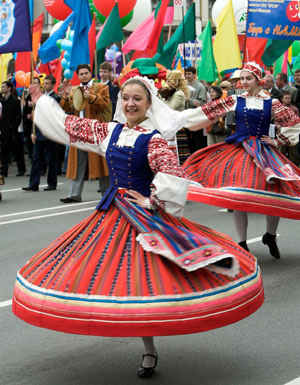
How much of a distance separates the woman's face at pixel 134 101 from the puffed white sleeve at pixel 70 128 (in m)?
0.18

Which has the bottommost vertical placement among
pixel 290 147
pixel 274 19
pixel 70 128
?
pixel 290 147

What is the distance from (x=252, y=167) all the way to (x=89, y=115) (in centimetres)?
434

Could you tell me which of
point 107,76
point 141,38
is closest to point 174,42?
point 141,38

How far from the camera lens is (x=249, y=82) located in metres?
7.54

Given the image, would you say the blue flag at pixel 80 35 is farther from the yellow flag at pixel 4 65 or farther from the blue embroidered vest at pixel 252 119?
the yellow flag at pixel 4 65

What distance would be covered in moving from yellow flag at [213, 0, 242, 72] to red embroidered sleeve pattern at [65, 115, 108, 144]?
1168 centimetres

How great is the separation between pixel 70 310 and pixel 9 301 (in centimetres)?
235

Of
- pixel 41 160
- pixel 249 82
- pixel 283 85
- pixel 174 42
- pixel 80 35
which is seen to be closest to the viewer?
pixel 249 82

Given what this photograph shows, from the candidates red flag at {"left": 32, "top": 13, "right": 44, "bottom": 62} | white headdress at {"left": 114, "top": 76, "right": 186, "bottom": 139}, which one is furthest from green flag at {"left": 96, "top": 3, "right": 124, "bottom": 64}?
white headdress at {"left": 114, "top": 76, "right": 186, "bottom": 139}

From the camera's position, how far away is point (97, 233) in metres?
4.22

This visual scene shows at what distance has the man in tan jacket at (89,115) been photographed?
10578 millimetres

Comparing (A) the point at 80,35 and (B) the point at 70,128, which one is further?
(A) the point at 80,35

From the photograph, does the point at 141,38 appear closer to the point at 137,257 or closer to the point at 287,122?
the point at 287,122

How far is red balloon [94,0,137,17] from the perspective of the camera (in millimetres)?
16500
